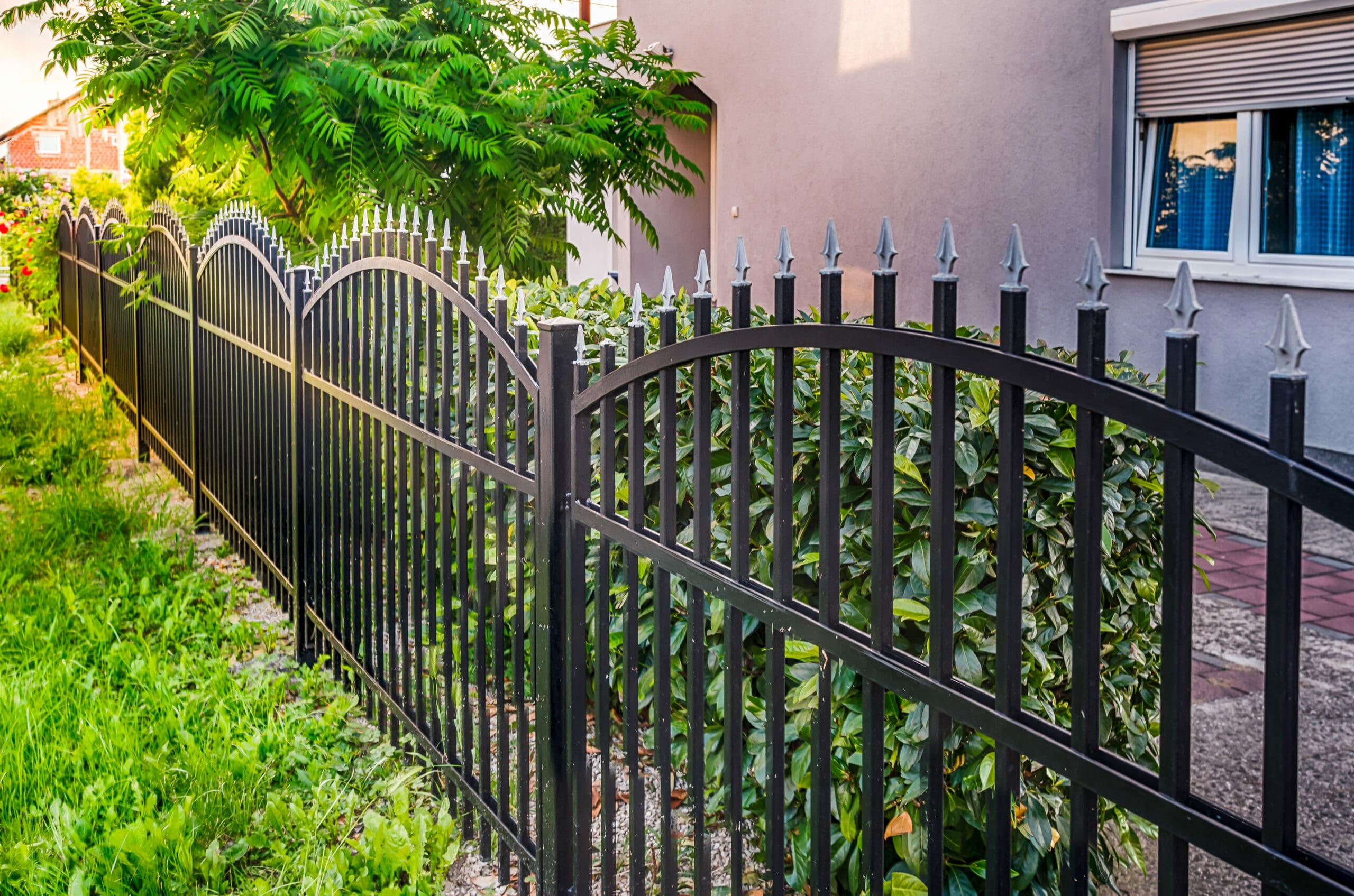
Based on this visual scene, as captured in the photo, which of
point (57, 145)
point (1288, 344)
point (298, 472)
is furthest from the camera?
point (57, 145)

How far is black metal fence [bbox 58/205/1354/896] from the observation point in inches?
52.4

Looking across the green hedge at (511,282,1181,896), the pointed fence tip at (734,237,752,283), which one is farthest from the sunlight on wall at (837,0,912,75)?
the pointed fence tip at (734,237,752,283)

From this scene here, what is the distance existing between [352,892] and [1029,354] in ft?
7.32

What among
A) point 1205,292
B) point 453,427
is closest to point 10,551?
point 453,427

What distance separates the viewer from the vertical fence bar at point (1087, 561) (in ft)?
4.52

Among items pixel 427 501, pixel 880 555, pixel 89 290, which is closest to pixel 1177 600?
pixel 880 555

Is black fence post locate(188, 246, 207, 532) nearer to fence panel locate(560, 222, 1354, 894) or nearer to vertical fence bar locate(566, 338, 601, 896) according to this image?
fence panel locate(560, 222, 1354, 894)

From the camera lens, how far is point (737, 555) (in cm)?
208

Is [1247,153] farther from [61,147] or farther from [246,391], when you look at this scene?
[61,147]

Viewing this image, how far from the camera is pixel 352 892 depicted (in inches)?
115

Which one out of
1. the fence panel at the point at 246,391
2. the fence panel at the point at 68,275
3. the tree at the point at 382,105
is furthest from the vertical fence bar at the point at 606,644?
the fence panel at the point at 68,275

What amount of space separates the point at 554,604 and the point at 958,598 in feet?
2.92

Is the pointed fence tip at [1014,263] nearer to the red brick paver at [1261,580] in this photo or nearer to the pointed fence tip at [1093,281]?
the pointed fence tip at [1093,281]

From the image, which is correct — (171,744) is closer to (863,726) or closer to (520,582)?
(520,582)
